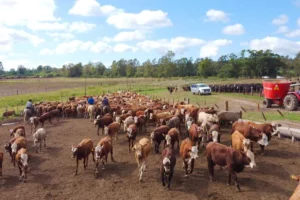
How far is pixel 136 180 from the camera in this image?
1037 centimetres

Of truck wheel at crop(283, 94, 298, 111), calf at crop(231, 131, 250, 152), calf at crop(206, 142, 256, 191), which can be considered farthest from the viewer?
truck wheel at crop(283, 94, 298, 111)

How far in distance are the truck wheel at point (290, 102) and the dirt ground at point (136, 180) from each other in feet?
29.2

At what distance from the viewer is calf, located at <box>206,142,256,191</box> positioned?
9146 mm

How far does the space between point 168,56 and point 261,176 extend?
83.6 metres

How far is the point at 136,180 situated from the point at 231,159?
11.5 feet

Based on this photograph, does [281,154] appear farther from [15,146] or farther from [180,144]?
[15,146]

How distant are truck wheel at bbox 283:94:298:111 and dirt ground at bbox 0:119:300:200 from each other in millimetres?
8909

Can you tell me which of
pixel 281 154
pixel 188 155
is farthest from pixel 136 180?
pixel 281 154

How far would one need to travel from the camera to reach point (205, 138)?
1486 centimetres

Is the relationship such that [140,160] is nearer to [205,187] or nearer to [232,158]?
[205,187]

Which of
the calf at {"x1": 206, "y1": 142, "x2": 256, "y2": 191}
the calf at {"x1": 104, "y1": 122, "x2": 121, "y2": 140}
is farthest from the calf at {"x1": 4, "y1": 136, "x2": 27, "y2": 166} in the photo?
the calf at {"x1": 206, "y1": 142, "x2": 256, "y2": 191}

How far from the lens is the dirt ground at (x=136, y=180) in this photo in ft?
30.1

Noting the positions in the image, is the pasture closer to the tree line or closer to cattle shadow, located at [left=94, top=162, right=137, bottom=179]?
cattle shadow, located at [left=94, top=162, right=137, bottom=179]

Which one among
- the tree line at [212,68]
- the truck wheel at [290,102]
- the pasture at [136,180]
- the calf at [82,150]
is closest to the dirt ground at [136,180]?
the pasture at [136,180]
